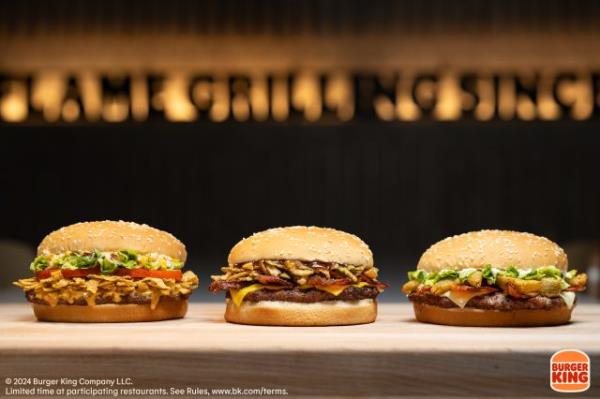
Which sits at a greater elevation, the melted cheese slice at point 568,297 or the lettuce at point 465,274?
the lettuce at point 465,274

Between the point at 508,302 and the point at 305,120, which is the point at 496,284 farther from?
the point at 305,120

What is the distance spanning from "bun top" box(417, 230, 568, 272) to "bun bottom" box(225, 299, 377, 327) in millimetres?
333

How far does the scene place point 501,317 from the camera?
9.95 feet

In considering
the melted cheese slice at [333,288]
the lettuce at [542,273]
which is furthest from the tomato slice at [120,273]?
the lettuce at [542,273]

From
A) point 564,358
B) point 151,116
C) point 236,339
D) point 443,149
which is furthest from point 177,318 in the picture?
point 443,149

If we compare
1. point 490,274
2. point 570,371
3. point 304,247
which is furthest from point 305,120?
point 570,371

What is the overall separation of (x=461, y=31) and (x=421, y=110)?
0.53 m

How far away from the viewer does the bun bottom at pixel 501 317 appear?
3033 mm

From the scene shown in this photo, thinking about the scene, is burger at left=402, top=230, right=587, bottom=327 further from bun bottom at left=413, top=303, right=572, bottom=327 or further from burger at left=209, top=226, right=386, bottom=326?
burger at left=209, top=226, right=386, bottom=326

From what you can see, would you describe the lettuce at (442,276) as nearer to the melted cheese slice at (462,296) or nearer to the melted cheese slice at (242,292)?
the melted cheese slice at (462,296)

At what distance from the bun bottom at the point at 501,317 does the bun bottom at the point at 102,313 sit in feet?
3.27

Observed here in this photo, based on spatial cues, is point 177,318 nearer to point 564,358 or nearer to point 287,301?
point 287,301

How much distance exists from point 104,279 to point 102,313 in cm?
12

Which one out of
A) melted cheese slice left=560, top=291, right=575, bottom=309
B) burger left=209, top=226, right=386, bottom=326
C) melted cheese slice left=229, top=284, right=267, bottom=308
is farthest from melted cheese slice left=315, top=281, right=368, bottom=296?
melted cheese slice left=560, top=291, right=575, bottom=309
